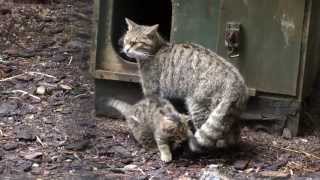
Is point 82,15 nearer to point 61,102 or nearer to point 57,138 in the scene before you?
point 61,102

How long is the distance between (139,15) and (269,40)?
1643mm

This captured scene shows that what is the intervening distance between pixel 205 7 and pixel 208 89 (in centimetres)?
85

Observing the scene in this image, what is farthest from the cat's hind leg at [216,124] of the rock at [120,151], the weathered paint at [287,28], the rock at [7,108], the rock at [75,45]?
the rock at [75,45]

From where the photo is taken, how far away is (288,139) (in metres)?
5.71

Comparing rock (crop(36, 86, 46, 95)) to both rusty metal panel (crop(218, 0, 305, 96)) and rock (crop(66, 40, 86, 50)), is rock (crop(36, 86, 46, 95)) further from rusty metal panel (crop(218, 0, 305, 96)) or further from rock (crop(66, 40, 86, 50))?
rusty metal panel (crop(218, 0, 305, 96))

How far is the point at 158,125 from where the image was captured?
16.8 feet

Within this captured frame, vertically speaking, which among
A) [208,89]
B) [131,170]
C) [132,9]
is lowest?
[131,170]

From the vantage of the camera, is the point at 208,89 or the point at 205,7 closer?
the point at 208,89

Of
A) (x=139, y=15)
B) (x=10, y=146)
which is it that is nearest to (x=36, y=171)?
(x=10, y=146)

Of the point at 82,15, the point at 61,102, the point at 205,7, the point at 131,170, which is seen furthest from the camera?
the point at 82,15

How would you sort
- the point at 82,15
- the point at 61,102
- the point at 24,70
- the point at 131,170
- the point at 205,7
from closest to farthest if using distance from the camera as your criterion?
the point at 131,170 < the point at 205,7 < the point at 61,102 < the point at 24,70 < the point at 82,15

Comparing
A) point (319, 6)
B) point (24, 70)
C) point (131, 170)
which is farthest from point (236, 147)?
point (24, 70)

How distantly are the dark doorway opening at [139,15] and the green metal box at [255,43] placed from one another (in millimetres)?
36

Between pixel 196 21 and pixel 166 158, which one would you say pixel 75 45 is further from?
pixel 166 158
